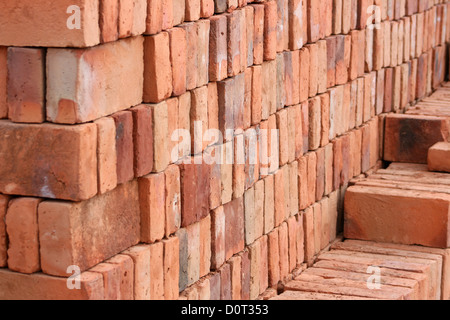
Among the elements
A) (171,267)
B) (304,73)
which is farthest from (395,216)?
(171,267)

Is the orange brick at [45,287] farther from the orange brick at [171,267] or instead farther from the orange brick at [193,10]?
the orange brick at [193,10]

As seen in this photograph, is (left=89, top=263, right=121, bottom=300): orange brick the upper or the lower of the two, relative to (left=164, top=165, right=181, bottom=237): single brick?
lower

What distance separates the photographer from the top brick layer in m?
5.05

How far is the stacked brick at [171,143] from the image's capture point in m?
5.20

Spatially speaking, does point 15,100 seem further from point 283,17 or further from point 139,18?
point 283,17

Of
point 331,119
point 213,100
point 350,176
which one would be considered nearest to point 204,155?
point 213,100

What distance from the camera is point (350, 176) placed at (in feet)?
30.4

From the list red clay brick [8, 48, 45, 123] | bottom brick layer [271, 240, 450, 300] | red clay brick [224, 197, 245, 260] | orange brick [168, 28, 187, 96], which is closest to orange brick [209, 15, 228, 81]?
orange brick [168, 28, 187, 96]

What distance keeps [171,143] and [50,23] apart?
4.26 feet

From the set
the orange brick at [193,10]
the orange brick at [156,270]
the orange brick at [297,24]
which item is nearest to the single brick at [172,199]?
the orange brick at [156,270]

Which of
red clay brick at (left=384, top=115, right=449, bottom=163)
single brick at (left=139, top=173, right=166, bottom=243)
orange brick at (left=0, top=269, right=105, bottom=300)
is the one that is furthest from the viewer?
red clay brick at (left=384, top=115, right=449, bottom=163)

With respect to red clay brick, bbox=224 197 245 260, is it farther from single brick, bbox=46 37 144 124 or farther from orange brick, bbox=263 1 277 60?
single brick, bbox=46 37 144 124
